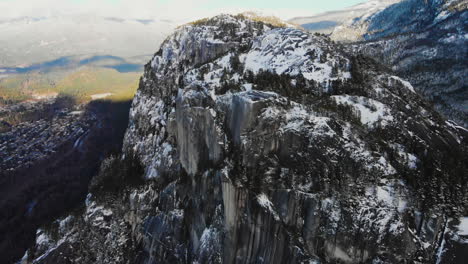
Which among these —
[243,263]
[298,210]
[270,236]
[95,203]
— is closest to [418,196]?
[298,210]

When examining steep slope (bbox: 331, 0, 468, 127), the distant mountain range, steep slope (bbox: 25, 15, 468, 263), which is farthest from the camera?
steep slope (bbox: 331, 0, 468, 127)

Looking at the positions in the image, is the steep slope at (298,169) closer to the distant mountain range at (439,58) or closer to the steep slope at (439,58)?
the distant mountain range at (439,58)

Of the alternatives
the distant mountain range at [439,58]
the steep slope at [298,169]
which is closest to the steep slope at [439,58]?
the distant mountain range at [439,58]

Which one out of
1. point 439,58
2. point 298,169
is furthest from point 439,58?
point 298,169

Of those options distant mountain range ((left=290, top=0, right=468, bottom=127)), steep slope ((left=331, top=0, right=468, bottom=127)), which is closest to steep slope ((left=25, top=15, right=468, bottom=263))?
distant mountain range ((left=290, top=0, right=468, bottom=127))

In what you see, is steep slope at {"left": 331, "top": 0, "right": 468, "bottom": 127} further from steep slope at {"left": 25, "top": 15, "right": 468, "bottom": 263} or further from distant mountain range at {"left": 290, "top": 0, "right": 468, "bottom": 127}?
steep slope at {"left": 25, "top": 15, "right": 468, "bottom": 263}

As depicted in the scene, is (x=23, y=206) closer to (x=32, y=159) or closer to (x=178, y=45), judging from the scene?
(x=32, y=159)

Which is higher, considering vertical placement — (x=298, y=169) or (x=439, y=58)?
(x=439, y=58)

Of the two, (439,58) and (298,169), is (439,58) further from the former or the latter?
(298,169)
